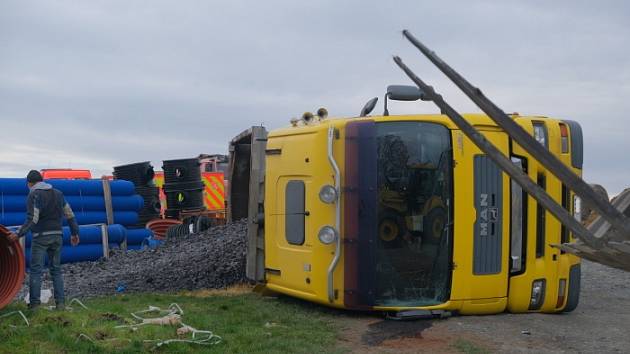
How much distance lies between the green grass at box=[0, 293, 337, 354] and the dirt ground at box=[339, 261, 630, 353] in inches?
15.1

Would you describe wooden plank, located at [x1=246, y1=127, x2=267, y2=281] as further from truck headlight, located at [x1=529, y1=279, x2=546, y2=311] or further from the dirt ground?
truck headlight, located at [x1=529, y1=279, x2=546, y2=311]

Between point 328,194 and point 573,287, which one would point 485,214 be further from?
point 328,194

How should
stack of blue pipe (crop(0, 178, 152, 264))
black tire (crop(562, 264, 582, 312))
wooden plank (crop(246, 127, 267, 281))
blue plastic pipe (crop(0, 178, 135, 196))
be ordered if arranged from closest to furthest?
black tire (crop(562, 264, 582, 312)), wooden plank (crop(246, 127, 267, 281)), stack of blue pipe (crop(0, 178, 152, 264)), blue plastic pipe (crop(0, 178, 135, 196))

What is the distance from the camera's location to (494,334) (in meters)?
7.24

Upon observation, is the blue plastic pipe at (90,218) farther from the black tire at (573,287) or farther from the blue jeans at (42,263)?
the black tire at (573,287)

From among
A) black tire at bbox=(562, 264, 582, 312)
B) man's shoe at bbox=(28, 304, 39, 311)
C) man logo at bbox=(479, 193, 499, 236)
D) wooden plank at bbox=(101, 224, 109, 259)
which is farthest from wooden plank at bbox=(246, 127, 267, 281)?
wooden plank at bbox=(101, 224, 109, 259)

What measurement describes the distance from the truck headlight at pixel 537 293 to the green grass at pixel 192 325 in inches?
91.2

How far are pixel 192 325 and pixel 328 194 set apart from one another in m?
2.00

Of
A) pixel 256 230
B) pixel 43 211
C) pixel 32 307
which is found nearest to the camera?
pixel 32 307

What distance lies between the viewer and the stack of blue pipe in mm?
13523

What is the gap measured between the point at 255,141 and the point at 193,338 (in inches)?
141

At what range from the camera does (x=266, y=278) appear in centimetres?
918

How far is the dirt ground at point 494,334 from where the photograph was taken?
6770mm

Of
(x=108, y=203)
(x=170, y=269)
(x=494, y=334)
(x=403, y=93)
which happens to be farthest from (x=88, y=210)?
(x=494, y=334)
